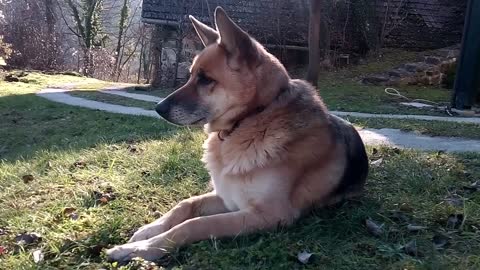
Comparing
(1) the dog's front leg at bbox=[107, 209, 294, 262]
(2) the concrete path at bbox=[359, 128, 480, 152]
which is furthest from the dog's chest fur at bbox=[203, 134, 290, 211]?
(2) the concrete path at bbox=[359, 128, 480, 152]

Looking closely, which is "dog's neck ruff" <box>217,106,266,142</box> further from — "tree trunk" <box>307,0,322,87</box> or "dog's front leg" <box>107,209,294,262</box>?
"tree trunk" <box>307,0,322,87</box>

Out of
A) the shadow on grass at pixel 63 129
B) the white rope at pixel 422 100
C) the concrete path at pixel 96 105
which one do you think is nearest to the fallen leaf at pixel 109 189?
the shadow on grass at pixel 63 129

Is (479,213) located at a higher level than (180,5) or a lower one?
lower

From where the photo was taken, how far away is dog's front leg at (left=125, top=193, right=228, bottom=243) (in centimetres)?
315

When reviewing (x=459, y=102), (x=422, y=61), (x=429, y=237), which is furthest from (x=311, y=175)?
(x=422, y=61)

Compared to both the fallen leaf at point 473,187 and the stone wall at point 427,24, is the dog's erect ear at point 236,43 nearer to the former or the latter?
the fallen leaf at point 473,187

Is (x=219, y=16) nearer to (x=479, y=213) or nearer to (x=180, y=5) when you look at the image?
(x=479, y=213)

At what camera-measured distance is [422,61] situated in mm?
16156

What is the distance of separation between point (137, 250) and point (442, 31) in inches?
729

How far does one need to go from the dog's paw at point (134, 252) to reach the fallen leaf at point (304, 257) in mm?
790

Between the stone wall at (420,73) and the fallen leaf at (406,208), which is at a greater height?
the stone wall at (420,73)

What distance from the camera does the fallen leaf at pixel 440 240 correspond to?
9.77ft

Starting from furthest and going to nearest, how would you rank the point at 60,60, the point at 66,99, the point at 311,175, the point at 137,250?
1. the point at 60,60
2. the point at 66,99
3. the point at 311,175
4. the point at 137,250

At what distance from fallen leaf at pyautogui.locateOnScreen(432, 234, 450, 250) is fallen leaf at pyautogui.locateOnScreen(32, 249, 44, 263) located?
2.36 m
